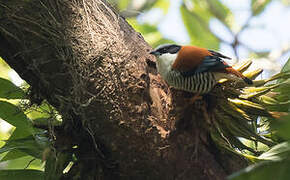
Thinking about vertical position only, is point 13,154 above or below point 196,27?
below

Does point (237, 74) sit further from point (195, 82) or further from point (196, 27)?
point (196, 27)

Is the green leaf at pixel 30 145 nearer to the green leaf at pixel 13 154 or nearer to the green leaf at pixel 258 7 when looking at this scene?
the green leaf at pixel 13 154

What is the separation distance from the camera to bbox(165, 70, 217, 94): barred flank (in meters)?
2.13

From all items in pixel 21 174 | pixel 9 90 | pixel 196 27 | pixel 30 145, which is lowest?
pixel 21 174

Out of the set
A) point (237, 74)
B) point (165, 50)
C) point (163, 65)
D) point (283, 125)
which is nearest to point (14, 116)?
point (163, 65)

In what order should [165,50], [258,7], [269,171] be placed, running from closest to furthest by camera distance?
[269,171] → [165,50] → [258,7]

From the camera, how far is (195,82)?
216 centimetres

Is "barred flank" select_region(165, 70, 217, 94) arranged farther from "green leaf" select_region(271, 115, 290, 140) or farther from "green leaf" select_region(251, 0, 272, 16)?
"green leaf" select_region(251, 0, 272, 16)

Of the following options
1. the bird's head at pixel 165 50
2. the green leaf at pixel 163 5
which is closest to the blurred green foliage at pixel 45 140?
the bird's head at pixel 165 50

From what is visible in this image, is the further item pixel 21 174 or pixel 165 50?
pixel 165 50

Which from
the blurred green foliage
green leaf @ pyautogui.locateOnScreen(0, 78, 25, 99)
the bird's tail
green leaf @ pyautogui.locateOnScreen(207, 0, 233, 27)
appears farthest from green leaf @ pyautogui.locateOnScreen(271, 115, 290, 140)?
green leaf @ pyautogui.locateOnScreen(207, 0, 233, 27)

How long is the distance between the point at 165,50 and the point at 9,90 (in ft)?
3.14

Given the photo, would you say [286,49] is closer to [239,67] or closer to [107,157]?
[239,67]

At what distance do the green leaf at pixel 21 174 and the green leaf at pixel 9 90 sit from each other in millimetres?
417
